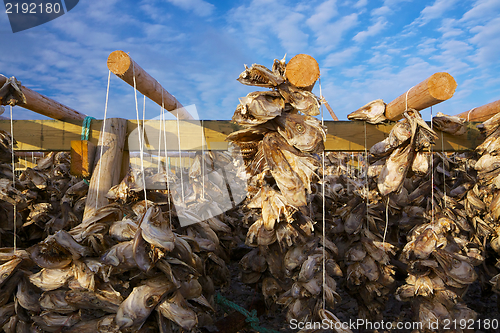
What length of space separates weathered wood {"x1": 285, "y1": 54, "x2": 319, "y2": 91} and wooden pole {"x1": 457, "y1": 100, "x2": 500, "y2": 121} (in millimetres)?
2216

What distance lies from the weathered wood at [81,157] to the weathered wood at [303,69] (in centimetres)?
165

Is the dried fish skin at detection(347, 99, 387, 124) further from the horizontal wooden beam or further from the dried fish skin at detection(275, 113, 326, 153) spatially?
the dried fish skin at detection(275, 113, 326, 153)

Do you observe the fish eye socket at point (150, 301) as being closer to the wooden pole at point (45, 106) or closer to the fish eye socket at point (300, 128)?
the fish eye socket at point (300, 128)

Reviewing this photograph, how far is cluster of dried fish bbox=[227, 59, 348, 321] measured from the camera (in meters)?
1.70

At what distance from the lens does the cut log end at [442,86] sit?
1789 millimetres

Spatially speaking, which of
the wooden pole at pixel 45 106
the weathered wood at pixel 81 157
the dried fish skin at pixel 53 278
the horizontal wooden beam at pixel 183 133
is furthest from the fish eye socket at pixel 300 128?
the wooden pole at pixel 45 106

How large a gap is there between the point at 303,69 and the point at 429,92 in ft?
2.74

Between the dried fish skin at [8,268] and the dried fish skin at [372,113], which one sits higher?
the dried fish skin at [372,113]

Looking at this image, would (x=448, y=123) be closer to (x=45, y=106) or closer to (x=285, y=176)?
(x=285, y=176)

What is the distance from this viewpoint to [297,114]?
5.90 feet

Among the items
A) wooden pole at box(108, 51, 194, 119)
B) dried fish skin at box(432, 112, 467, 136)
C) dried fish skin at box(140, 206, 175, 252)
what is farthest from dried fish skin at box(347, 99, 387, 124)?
dried fish skin at box(140, 206, 175, 252)

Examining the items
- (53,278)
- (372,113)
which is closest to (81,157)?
(53,278)

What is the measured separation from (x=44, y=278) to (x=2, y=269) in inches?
13.6

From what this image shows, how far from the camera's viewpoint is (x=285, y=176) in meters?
1.80
